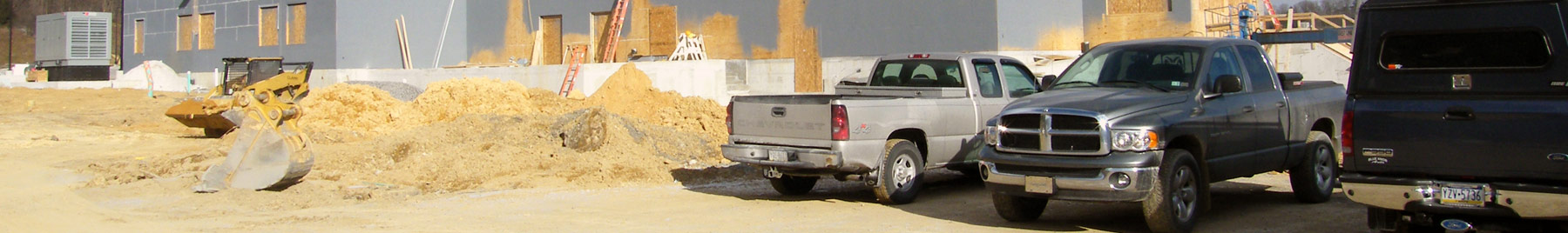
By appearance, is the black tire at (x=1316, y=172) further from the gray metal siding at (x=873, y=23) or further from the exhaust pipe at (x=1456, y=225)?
the gray metal siding at (x=873, y=23)

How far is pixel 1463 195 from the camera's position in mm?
6676

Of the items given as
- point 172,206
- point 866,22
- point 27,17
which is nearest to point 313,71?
point 866,22

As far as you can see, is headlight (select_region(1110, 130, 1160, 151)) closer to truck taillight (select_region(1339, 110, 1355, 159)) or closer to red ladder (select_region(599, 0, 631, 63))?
truck taillight (select_region(1339, 110, 1355, 159))

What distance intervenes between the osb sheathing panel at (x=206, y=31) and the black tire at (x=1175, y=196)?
33.8 meters

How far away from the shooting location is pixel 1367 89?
708cm

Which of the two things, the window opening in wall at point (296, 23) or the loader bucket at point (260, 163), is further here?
the window opening in wall at point (296, 23)

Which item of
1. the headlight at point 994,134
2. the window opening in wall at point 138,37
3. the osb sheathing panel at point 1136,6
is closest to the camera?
the headlight at point 994,134

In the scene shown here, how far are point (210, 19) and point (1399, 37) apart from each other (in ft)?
117

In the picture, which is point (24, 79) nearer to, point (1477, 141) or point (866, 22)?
point (866, 22)

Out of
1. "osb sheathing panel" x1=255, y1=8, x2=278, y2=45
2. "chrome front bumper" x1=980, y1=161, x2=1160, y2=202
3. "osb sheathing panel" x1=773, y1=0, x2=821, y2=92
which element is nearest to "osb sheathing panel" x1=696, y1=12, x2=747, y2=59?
"osb sheathing panel" x1=773, y1=0, x2=821, y2=92

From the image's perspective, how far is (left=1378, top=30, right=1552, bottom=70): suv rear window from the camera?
6520 mm

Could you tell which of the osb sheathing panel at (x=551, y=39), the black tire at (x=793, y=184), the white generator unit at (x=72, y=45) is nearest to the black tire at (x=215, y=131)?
the osb sheathing panel at (x=551, y=39)

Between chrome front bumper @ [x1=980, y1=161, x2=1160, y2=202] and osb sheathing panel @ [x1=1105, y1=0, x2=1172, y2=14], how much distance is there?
58.9ft

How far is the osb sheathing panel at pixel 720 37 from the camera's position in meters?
29.2
